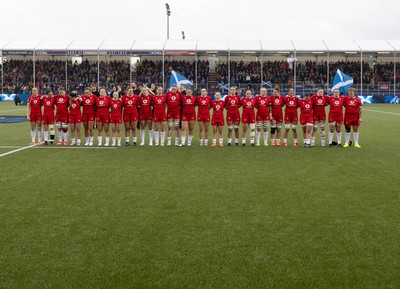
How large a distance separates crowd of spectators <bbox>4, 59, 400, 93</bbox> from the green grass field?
120 ft

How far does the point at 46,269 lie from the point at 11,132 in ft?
49.0

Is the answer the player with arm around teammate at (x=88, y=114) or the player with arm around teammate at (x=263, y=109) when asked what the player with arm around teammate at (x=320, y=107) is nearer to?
the player with arm around teammate at (x=263, y=109)

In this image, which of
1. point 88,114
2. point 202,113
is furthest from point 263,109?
point 88,114

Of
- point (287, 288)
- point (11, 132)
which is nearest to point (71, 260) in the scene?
point (287, 288)

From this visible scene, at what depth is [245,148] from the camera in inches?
546

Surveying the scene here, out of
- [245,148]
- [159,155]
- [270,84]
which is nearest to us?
[159,155]

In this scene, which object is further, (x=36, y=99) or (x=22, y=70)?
(x=22, y=70)

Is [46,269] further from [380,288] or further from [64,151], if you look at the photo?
[64,151]

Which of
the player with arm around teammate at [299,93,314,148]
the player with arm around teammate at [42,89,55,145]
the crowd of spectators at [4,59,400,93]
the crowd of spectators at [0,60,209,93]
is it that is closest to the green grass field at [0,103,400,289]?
the player with arm around teammate at [299,93,314,148]

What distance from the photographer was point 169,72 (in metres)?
47.8

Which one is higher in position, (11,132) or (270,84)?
(270,84)

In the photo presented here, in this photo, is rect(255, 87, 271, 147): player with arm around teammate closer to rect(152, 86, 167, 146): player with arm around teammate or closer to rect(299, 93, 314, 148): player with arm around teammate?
rect(299, 93, 314, 148): player with arm around teammate

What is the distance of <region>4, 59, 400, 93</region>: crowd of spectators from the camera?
46.7m

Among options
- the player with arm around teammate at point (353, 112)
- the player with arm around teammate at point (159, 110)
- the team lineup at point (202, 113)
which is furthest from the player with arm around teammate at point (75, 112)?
the player with arm around teammate at point (353, 112)
